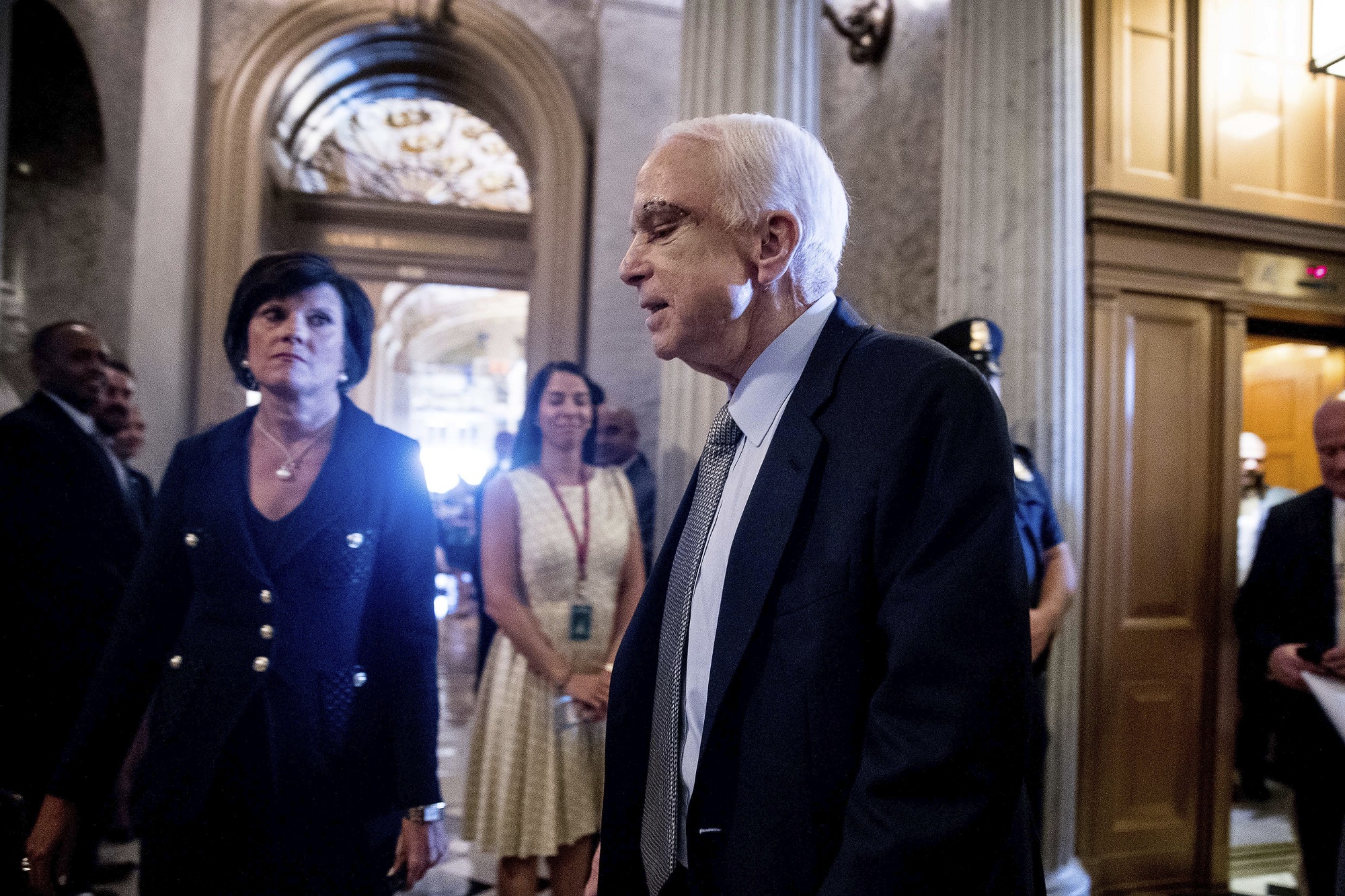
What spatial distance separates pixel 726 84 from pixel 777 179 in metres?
2.31

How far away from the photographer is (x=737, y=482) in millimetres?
1164

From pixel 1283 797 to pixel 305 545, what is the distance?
562cm

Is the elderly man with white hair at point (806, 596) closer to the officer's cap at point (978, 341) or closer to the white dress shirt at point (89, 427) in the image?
the officer's cap at point (978, 341)

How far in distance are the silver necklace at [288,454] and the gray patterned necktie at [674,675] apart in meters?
0.92

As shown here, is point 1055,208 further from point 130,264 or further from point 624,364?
point 130,264

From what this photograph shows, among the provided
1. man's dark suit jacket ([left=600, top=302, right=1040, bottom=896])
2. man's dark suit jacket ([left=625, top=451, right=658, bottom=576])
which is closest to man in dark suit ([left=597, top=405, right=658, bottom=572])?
man's dark suit jacket ([left=625, top=451, right=658, bottom=576])

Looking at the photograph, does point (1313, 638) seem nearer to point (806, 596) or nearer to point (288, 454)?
point (806, 596)

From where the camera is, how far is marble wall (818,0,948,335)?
4086 mm

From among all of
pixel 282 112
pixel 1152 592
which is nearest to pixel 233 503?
pixel 1152 592

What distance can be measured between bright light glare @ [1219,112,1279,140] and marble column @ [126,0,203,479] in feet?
19.8

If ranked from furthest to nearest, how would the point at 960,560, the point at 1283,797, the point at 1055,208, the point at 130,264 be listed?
the point at 130,264, the point at 1283,797, the point at 1055,208, the point at 960,560

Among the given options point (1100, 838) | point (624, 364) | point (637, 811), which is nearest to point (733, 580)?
point (637, 811)

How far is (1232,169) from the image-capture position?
3.80 m

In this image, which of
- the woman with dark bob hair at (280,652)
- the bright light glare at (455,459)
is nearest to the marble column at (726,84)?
the woman with dark bob hair at (280,652)
